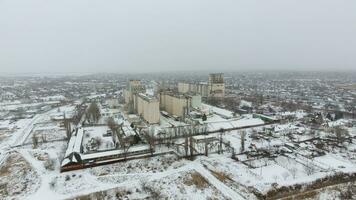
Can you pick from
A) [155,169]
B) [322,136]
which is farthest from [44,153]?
[322,136]

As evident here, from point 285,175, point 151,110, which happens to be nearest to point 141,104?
point 151,110

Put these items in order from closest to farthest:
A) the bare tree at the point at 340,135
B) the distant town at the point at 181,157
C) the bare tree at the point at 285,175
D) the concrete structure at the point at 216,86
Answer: the distant town at the point at 181,157 < the bare tree at the point at 285,175 < the bare tree at the point at 340,135 < the concrete structure at the point at 216,86

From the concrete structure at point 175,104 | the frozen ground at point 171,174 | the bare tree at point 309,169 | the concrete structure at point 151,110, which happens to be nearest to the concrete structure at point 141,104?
the concrete structure at point 151,110

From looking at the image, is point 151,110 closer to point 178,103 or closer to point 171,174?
point 178,103

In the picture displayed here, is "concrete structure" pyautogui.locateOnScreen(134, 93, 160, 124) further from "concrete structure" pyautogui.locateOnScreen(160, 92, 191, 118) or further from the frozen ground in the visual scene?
the frozen ground

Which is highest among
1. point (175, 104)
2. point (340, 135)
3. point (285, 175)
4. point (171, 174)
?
point (175, 104)

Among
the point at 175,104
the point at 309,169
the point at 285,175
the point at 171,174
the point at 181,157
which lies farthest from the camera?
the point at 175,104

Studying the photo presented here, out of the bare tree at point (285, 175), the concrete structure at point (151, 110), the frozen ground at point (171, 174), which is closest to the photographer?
the frozen ground at point (171, 174)

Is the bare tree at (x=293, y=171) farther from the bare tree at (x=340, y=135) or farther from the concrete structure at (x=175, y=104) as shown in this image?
the concrete structure at (x=175, y=104)
